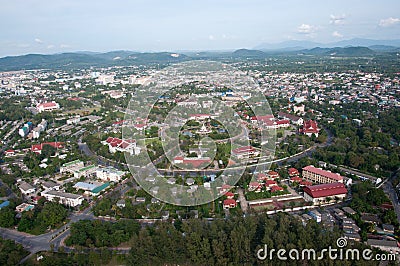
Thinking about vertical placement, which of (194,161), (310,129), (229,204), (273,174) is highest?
(310,129)

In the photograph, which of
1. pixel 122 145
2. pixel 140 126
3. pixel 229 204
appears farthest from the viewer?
pixel 140 126

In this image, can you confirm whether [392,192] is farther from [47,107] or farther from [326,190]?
[47,107]

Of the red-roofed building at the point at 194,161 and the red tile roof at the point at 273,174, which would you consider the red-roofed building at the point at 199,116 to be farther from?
the red tile roof at the point at 273,174

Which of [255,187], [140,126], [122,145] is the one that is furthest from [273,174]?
[140,126]

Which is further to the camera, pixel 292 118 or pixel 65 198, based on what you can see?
pixel 292 118

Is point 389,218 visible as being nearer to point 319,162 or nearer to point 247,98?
point 319,162

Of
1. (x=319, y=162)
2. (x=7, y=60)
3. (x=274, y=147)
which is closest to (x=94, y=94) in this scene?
(x=274, y=147)

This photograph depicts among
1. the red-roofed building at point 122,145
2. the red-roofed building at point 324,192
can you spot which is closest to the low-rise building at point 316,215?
the red-roofed building at point 324,192
